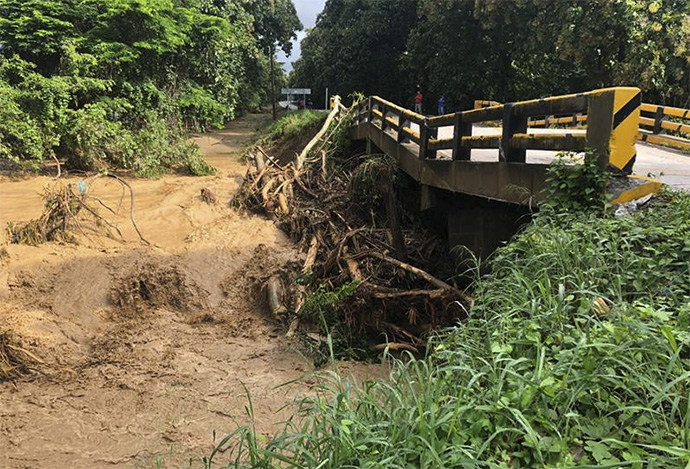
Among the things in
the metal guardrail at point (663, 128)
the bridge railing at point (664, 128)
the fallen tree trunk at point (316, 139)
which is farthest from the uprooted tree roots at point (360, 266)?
the bridge railing at point (664, 128)

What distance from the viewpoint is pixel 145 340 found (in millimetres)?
6703

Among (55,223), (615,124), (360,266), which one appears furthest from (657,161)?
(55,223)

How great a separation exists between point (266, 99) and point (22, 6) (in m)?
32.1

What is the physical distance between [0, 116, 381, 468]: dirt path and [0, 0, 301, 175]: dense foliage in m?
2.14

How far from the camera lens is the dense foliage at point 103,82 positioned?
11688mm

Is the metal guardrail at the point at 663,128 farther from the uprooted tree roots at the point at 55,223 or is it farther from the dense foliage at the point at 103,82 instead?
the dense foliage at the point at 103,82

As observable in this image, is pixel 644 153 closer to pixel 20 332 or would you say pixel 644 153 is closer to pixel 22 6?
pixel 20 332

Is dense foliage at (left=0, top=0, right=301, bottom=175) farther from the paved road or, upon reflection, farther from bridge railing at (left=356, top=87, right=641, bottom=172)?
bridge railing at (left=356, top=87, right=641, bottom=172)

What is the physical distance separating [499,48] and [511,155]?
1752 centimetres

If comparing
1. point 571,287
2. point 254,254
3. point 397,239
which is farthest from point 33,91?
point 571,287

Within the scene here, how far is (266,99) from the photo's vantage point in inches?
1727

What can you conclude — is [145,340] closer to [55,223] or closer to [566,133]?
[55,223]

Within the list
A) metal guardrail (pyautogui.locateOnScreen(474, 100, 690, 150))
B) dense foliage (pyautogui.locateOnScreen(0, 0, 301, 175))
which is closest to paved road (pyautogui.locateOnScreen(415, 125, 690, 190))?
metal guardrail (pyautogui.locateOnScreen(474, 100, 690, 150))

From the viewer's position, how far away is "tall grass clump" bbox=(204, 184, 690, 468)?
1.88m
